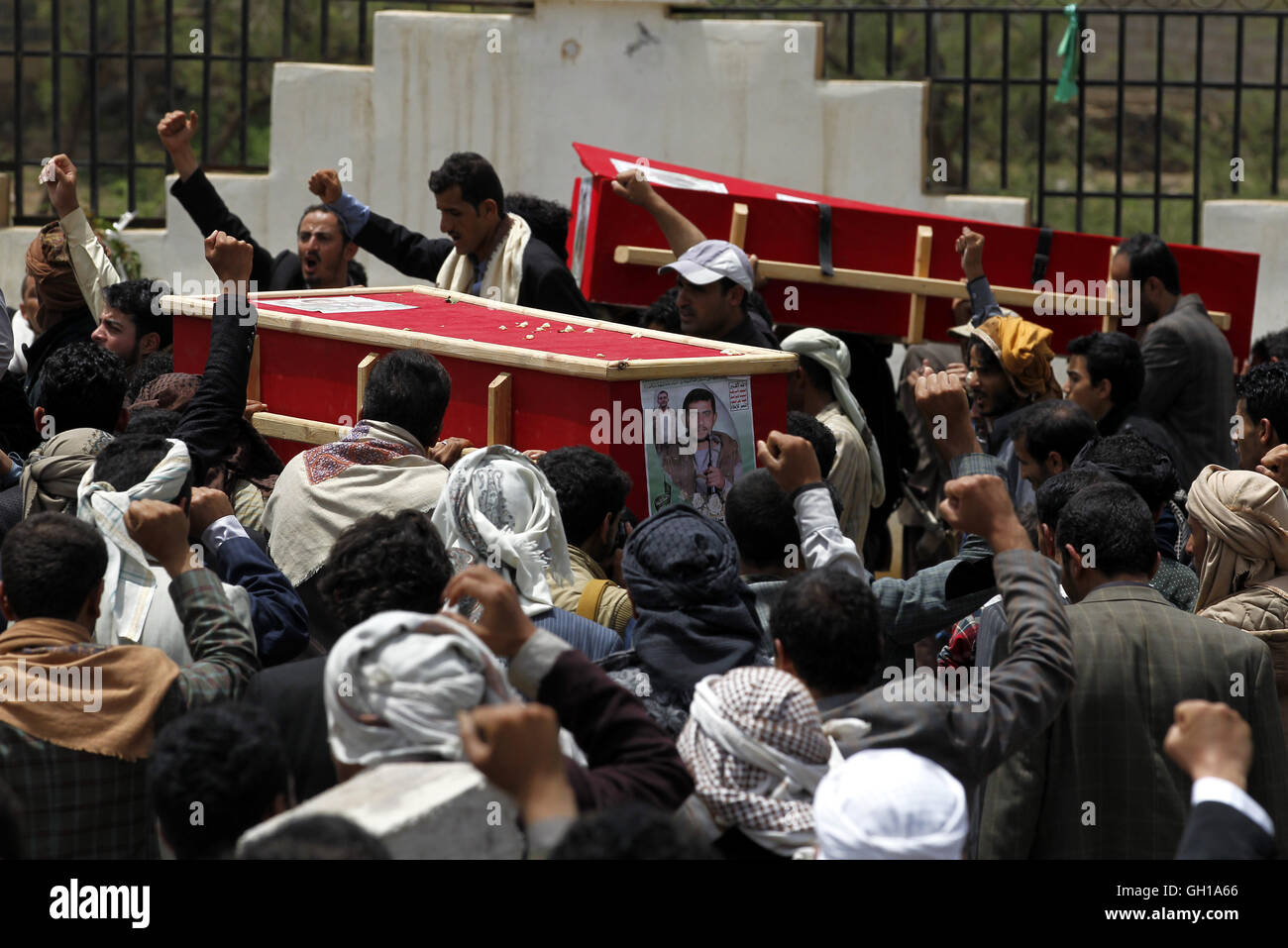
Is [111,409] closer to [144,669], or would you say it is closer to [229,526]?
[229,526]

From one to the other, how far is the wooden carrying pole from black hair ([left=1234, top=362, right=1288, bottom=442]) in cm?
199

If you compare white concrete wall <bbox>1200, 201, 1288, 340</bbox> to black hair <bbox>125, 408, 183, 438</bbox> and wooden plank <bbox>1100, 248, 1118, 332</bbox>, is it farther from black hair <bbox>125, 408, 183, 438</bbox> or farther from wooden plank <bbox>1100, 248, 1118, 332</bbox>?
black hair <bbox>125, 408, 183, 438</bbox>

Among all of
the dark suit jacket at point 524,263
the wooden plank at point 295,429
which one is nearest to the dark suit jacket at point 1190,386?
the dark suit jacket at point 524,263

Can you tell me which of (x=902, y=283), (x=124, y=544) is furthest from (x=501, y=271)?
(x=124, y=544)

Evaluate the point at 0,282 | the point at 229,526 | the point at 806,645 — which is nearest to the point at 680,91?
the point at 0,282

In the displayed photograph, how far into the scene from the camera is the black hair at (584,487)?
4.10 metres

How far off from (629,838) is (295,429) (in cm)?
325

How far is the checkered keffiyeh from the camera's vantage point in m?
2.76

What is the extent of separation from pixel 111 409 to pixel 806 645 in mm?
2506

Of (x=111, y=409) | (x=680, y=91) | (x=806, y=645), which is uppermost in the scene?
(x=680, y=91)

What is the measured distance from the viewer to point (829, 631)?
2982 millimetres

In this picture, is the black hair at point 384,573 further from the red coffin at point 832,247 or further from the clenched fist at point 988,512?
the red coffin at point 832,247

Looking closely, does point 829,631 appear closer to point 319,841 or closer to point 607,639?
point 607,639

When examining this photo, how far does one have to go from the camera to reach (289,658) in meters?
3.70
